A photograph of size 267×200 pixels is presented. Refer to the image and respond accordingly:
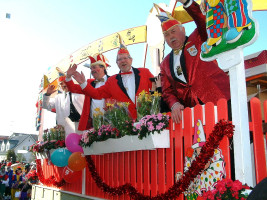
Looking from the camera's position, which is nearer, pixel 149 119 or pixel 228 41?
pixel 228 41

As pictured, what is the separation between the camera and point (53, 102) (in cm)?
728

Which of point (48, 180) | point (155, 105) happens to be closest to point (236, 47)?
point (155, 105)

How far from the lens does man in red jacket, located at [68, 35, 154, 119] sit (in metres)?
4.62

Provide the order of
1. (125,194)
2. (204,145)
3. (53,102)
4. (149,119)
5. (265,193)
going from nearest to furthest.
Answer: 1. (265,193)
2. (204,145)
3. (149,119)
4. (125,194)
5. (53,102)

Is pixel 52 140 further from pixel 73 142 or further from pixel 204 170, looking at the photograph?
pixel 204 170

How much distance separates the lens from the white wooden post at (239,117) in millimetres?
2678

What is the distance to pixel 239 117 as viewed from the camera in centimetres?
276

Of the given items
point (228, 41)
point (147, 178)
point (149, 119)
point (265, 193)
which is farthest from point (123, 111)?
point (265, 193)

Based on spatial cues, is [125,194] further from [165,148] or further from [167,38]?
[167,38]

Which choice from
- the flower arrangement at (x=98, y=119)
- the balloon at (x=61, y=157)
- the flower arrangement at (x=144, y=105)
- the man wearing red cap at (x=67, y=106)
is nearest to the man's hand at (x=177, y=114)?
the flower arrangement at (x=144, y=105)

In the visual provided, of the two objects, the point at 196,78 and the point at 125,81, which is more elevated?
the point at 125,81

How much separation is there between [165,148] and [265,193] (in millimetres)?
2735

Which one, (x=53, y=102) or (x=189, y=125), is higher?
(x=53, y=102)

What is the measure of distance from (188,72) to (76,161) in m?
2.81
